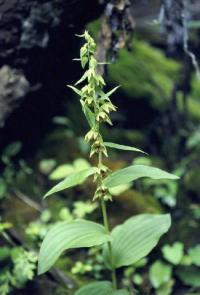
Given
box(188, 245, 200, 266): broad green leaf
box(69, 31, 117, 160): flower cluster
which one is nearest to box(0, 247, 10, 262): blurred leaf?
box(69, 31, 117, 160): flower cluster

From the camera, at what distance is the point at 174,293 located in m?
3.69

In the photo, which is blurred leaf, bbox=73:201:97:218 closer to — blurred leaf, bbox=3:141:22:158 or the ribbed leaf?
blurred leaf, bbox=3:141:22:158

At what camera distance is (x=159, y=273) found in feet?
11.9

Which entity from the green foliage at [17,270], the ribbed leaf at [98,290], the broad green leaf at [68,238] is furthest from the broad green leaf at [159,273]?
the broad green leaf at [68,238]

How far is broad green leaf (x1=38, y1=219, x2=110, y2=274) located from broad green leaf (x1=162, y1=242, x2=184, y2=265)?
1.03 m

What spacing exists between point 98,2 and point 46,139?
1.34 meters

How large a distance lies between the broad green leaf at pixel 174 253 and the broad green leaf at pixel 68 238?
40.6 inches

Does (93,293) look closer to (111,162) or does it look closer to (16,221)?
(16,221)

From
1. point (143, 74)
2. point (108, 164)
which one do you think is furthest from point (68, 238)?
point (143, 74)

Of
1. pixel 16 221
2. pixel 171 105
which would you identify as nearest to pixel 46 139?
pixel 16 221

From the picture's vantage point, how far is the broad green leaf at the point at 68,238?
2.54m

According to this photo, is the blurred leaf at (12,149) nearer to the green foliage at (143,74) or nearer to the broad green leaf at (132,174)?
the green foliage at (143,74)

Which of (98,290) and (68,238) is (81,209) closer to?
(98,290)

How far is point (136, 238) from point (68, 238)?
1.77ft
